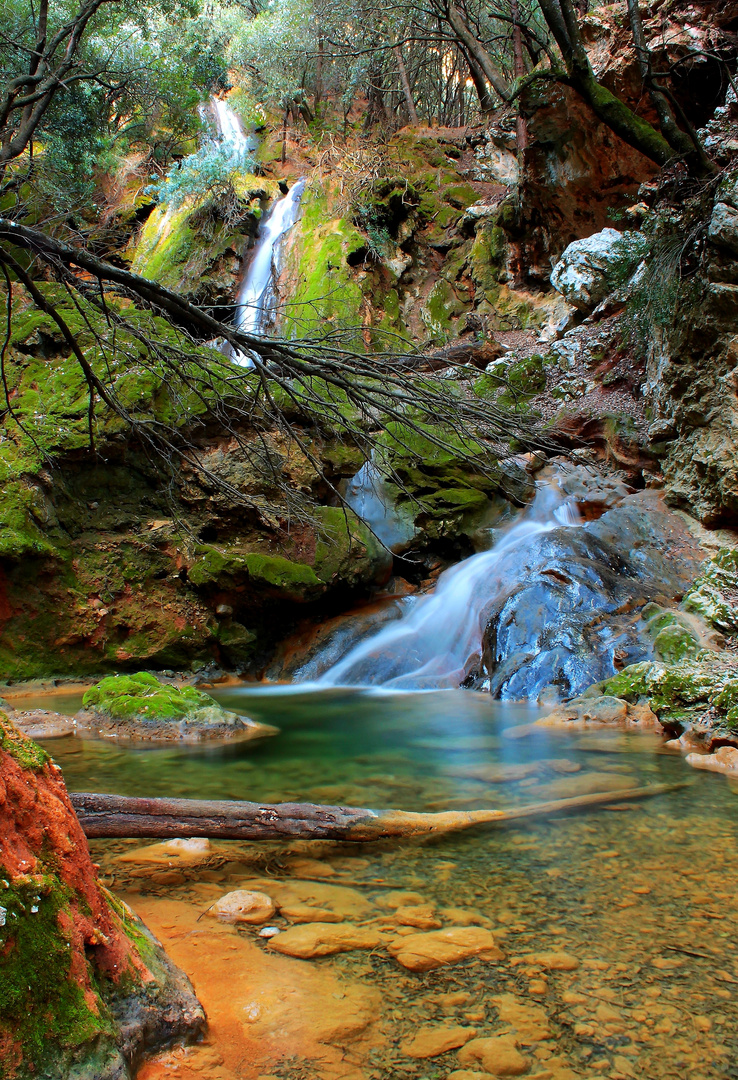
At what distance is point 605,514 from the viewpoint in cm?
937

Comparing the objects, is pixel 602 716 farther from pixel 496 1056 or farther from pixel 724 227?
pixel 724 227

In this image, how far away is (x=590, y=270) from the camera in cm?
1288

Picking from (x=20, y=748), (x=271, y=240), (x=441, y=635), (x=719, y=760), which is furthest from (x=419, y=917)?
(x=271, y=240)

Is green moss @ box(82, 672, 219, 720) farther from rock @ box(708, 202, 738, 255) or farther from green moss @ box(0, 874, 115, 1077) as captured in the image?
rock @ box(708, 202, 738, 255)

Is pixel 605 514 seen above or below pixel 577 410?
below

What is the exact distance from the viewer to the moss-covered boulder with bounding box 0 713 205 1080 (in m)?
1.09

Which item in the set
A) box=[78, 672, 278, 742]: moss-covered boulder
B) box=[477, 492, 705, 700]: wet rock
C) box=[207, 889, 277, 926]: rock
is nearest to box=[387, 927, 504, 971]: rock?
box=[207, 889, 277, 926]: rock

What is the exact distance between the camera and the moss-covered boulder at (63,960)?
1.09 m

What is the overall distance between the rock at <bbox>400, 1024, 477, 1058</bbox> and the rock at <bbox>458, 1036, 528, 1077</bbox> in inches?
1.0

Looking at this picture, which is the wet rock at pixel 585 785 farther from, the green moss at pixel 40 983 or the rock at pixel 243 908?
the green moss at pixel 40 983

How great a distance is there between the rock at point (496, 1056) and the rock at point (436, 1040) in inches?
1.0

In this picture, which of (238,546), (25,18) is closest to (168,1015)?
(238,546)

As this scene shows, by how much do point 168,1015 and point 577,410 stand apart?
1168 cm

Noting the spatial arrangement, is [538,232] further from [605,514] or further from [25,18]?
[25,18]
